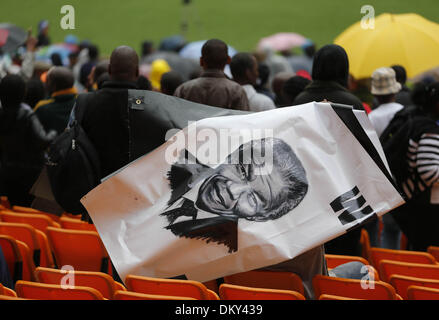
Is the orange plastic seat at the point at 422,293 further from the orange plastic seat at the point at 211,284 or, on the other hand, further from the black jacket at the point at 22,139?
the black jacket at the point at 22,139

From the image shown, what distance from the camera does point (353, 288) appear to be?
3379mm

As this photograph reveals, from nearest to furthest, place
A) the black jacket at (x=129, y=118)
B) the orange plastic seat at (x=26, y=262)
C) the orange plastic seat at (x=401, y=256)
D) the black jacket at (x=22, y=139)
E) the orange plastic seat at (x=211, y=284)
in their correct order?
the orange plastic seat at (x=211, y=284), the black jacket at (x=129, y=118), the orange plastic seat at (x=26, y=262), the orange plastic seat at (x=401, y=256), the black jacket at (x=22, y=139)

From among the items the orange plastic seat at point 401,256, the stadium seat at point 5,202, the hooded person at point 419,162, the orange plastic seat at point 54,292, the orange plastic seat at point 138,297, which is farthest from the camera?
the stadium seat at point 5,202

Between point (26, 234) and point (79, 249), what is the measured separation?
0.33 metres

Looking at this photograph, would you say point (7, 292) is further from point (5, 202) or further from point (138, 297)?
point (5, 202)

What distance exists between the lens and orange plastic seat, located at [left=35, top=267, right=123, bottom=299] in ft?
11.0

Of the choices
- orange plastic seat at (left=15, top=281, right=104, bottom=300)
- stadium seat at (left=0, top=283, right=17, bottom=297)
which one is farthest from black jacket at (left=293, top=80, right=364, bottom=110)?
stadium seat at (left=0, top=283, right=17, bottom=297)

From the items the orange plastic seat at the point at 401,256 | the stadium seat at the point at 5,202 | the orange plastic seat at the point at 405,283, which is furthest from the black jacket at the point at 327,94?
the stadium seat at the point at 5,202

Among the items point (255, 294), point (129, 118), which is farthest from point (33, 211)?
point (255, 294)

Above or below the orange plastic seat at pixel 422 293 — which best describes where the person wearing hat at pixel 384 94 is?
above

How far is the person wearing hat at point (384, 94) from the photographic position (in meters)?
5.41

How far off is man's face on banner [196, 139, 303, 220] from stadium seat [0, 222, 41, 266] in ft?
4.05

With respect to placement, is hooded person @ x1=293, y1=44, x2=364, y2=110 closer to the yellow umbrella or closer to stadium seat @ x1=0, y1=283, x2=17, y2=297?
stadium seat @ x1=0, y1=283, x2=17, y2=297

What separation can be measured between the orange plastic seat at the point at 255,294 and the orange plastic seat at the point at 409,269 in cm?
104
